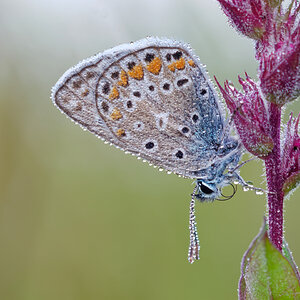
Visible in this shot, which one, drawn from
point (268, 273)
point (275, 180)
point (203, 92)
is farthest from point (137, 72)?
point (268, 273)

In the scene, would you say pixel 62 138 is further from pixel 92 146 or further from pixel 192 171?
pixel 192 171

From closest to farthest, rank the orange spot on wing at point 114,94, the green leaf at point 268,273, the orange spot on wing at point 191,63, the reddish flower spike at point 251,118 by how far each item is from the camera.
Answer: the green leaf at point 268,273 → the reddish flower spike at point 251,118 → the orange spot on wing at point 191,63 → the orange spot on wing at point 114,94

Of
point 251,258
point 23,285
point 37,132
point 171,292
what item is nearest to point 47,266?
point 23,285

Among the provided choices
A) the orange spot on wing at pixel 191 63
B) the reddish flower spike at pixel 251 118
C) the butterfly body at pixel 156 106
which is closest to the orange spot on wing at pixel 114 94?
the butterfly body at pixel 156 106

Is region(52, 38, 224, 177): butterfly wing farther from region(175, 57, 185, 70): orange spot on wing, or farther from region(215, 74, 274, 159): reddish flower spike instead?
region(215, 74, 274, 159): reddish flower spike

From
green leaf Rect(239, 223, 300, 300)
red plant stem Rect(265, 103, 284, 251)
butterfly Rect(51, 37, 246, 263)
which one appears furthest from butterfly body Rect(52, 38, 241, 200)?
green leaf Rect(239, 223, 300, 300)

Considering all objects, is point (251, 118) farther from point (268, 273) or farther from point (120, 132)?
point (120, 132)

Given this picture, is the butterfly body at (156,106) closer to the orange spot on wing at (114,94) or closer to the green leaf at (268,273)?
the orange spot on wing at (114,94)
